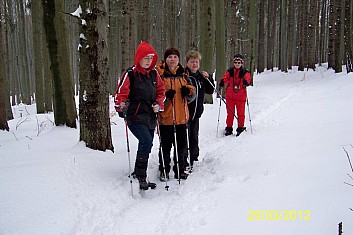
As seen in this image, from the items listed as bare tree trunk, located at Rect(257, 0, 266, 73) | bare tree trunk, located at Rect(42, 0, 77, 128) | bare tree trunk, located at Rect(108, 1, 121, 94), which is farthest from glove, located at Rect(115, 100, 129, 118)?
bare tree trunk, located at Rect(257, 0, 266, 73)

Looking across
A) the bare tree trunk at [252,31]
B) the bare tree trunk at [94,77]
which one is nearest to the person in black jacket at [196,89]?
the bare tree trunk at [94,77]

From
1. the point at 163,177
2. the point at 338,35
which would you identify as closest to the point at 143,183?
the point at 163,177

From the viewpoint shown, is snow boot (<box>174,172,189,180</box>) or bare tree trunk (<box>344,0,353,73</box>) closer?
snow boot (<box>174,172,189,180</box>)

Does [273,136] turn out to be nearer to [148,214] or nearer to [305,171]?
[305,171]

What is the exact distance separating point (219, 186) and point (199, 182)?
50 cm

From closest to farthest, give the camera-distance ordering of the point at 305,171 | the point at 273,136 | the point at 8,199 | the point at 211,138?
1. the point at 8,199
2. the point at 305,171
3. the point at 273,136
4. the point at 211,138

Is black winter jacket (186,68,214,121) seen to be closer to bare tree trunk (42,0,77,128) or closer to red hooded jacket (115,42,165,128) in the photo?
red hooded jacket (115,42,165,128)

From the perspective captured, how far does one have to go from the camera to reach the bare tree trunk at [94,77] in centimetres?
505

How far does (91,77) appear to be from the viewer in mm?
5164

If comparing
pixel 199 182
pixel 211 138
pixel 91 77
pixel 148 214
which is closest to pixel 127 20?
pixel 211 138
